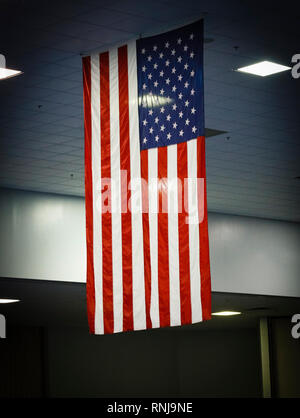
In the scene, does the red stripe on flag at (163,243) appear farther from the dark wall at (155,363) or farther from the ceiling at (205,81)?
the dark wall at (155,363)

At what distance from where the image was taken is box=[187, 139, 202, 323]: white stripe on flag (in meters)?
8.38

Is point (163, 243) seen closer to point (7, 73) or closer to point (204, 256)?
point (204, 256)

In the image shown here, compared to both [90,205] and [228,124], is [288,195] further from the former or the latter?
[90,205]

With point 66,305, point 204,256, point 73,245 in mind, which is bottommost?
point 204,256

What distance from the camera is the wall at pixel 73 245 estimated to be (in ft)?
52.6

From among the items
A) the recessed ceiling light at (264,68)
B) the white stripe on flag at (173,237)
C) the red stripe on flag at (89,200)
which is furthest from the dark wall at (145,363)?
the white stripe on flag at (173,237)

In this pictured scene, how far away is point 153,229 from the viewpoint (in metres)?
8.80

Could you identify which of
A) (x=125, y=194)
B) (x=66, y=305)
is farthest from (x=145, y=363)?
(x=125, y=194)

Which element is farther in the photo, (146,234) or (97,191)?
(97,191)

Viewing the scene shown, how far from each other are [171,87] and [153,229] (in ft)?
4.58

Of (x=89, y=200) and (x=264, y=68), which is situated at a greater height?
(x=264, y=68)

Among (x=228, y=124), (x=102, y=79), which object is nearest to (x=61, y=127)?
(x=228, y=124)
